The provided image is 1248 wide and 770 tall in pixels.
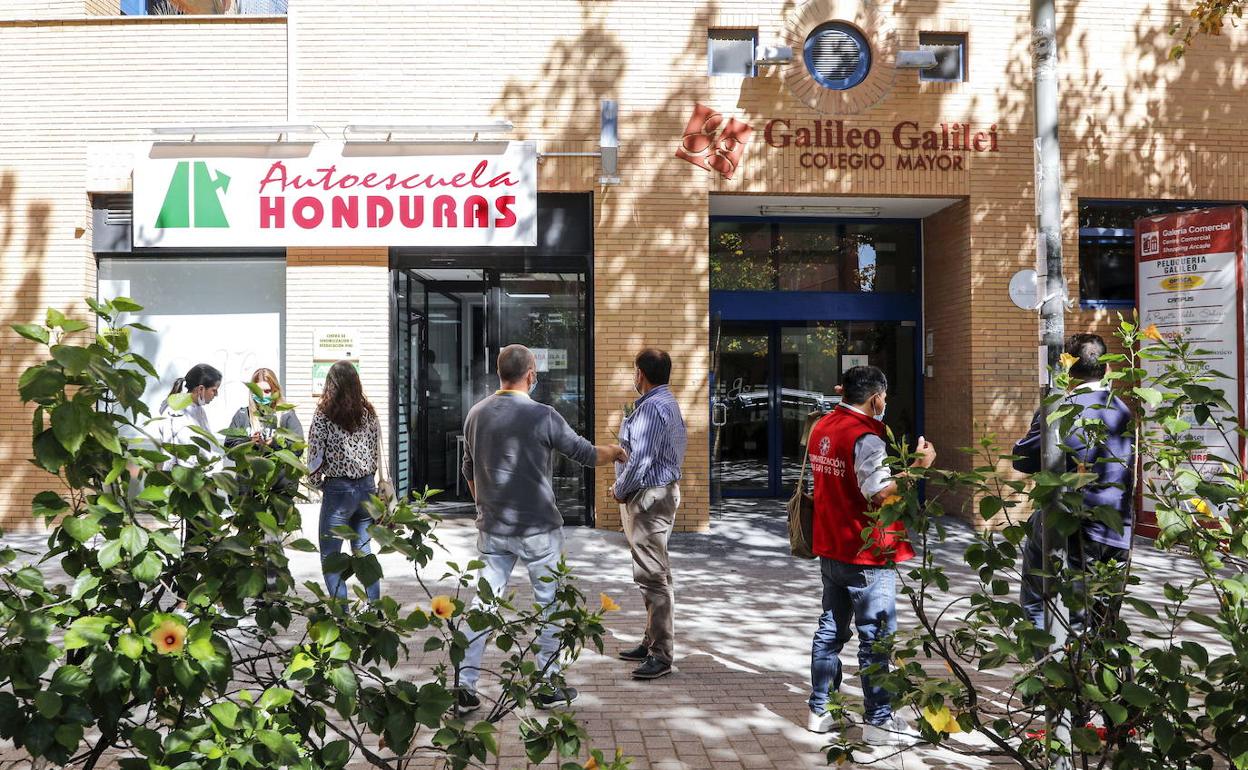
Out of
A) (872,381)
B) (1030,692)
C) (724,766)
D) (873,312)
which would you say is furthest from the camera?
(873,312)

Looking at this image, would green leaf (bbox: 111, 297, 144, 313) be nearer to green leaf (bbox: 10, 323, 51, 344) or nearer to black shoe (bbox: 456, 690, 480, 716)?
green leaf (bbox: 10, 323, 51, 344)

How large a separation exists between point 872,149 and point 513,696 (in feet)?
31.7

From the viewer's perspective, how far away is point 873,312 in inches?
498

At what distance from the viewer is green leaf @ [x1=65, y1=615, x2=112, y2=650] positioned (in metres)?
1.91

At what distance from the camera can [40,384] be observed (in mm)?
1923

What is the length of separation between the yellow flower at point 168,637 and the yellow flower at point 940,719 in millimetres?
2003

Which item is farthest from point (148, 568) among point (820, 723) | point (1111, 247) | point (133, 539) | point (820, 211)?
point (1111, 247)

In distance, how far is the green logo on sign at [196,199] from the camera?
10.6m

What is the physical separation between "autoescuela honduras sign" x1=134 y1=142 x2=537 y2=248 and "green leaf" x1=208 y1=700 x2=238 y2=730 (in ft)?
30.1

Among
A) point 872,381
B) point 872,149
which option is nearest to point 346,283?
point 872,149

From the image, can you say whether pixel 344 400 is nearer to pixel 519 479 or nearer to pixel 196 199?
pixel 519 479

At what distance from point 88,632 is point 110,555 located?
16 centimetres

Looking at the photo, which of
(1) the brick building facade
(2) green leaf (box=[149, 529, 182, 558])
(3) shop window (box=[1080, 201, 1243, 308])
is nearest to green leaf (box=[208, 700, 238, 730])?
(2) green leaf (box=[149, 529, 182, 558])

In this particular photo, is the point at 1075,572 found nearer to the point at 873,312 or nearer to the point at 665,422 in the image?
the point at 665,422
